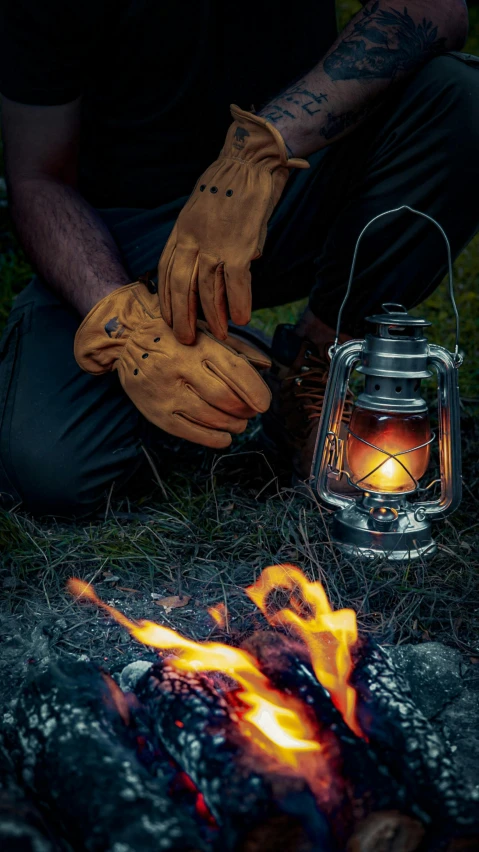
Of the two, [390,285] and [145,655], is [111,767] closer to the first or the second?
[145,655]

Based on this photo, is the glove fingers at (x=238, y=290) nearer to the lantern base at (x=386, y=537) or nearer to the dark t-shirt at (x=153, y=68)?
the lantern base at (x=386, y=537)

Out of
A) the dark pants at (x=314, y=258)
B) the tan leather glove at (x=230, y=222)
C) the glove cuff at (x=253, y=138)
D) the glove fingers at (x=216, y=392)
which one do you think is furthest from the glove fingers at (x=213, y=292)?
the dark pants at (x=314, y=258)

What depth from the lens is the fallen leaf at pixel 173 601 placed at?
1906 mm

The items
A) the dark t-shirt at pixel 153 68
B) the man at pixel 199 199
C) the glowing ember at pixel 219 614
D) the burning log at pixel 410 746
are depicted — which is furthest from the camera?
the dark t-shirt at pixel 153 68

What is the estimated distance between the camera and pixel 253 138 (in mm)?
1857

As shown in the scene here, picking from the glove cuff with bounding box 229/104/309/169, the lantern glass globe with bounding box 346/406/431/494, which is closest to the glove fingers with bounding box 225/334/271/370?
the lantern glass globe with bounding box 346/406/431/494

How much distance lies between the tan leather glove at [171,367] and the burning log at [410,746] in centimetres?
92

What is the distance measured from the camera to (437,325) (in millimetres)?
4020

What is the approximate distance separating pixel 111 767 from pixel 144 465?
1493 millimetres

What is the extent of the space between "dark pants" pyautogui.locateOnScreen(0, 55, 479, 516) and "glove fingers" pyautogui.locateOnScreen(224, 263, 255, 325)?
1.67 feet

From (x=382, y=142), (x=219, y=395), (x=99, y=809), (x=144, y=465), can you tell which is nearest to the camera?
(x=99, y=809)

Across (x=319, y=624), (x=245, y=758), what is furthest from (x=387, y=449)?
(x=245, y=758)

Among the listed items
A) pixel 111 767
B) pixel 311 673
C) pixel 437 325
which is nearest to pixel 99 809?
pixel 111 767

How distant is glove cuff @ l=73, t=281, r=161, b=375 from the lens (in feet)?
7.05
